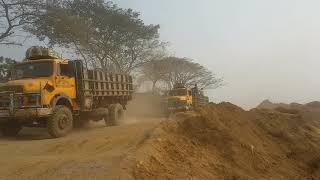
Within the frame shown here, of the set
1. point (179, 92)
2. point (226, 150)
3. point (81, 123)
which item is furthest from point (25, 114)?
point (179, 92)

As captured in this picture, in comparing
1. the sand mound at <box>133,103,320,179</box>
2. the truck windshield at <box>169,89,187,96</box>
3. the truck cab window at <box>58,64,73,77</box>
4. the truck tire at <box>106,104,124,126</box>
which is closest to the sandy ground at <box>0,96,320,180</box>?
the sand mound at <box>133,103,320,179</box>

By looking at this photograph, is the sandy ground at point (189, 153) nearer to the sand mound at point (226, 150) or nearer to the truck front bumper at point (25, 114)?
the sand mound at point (226, 150)

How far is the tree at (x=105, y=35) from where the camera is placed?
32400 millimetres

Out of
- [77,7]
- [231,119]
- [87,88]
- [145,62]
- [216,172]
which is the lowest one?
[216,172]

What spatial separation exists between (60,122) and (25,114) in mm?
1333

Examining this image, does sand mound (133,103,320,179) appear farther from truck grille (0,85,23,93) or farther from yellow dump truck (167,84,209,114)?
yellow dump truck (167,84,209,114)

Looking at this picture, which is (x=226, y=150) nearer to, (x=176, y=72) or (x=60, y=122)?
(x=60, y=122)

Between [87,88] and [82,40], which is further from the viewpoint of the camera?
[82,40]

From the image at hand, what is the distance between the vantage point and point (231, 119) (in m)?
15.1

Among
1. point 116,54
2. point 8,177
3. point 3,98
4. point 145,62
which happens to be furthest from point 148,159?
point 145,62

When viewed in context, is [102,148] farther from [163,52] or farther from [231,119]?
[163,52]

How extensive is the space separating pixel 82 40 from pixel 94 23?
1.95 metres

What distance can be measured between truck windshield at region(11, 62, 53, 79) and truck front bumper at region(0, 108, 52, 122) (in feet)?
5.28

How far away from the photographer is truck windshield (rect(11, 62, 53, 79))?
55.5 ft
